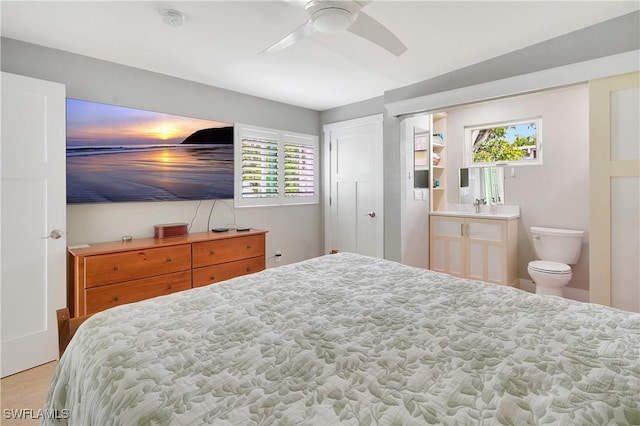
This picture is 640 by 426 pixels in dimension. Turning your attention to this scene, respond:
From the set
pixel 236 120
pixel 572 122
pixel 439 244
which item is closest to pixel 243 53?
pixel 236 120

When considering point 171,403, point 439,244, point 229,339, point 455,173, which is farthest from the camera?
point 455,173

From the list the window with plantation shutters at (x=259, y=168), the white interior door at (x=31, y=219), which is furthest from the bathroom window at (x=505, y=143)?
the white interior door at (x=31, y=219)

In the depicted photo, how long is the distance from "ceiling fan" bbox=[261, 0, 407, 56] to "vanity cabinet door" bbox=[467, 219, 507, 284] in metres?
2.64

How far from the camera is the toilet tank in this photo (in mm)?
3428

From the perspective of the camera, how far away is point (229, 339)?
1.07 metres

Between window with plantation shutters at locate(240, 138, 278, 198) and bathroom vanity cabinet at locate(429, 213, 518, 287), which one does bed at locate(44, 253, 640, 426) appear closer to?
bathroom vanity cabinet at locate(429, 213, 518, 287)

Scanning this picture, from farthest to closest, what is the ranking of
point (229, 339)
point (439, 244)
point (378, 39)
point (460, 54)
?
point (439, 244)
point (460, 54)
point (378, 39)
point (229, 339)

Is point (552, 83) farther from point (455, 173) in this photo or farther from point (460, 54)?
point (455, 173)

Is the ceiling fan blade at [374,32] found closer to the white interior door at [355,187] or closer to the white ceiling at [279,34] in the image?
the white ceiling at [279,34]

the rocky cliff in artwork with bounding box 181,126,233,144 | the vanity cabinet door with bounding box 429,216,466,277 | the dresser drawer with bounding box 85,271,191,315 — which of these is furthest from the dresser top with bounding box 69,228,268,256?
the vanity cabinet door with bounding box 429,216,466,277

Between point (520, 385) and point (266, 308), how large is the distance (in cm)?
91

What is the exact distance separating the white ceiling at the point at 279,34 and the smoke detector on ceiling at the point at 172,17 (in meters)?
0.04

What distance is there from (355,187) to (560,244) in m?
2.44

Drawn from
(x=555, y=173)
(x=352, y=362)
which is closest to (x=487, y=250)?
(x=555, y=173)
